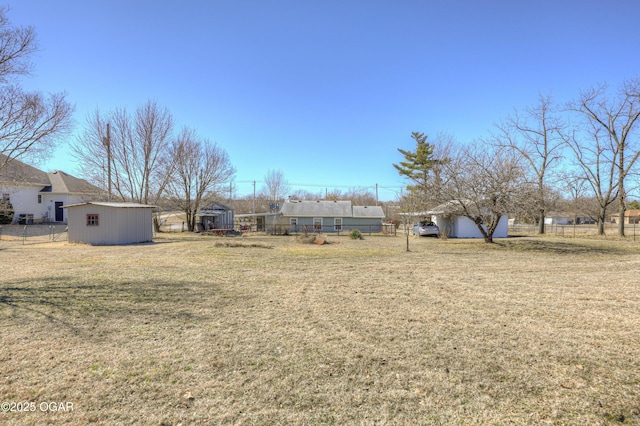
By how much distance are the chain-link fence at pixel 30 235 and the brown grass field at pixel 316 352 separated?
14960 mm

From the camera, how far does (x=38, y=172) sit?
32125 mm

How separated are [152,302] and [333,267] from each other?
5.93 meters

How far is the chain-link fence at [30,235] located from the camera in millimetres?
19641

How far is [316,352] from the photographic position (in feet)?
12.9

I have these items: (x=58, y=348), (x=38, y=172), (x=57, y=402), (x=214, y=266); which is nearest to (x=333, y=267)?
(x=214, y=266)

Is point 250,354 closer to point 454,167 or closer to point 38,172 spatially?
point 454,167

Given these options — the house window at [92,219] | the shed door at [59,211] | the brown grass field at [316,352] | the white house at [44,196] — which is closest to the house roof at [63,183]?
the white house at [44,196]

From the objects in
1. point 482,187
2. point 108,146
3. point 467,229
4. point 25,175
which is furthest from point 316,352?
point 25,175

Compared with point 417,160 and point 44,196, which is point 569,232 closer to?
point 417,160

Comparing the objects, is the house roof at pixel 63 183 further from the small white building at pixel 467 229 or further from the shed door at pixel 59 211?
the small white building at pixel 467 229

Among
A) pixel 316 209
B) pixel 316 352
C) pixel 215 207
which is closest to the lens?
pixel 316 352

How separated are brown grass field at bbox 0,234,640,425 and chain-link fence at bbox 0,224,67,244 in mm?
14960

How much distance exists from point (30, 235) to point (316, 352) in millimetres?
26580

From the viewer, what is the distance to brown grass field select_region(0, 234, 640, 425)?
2.79m
